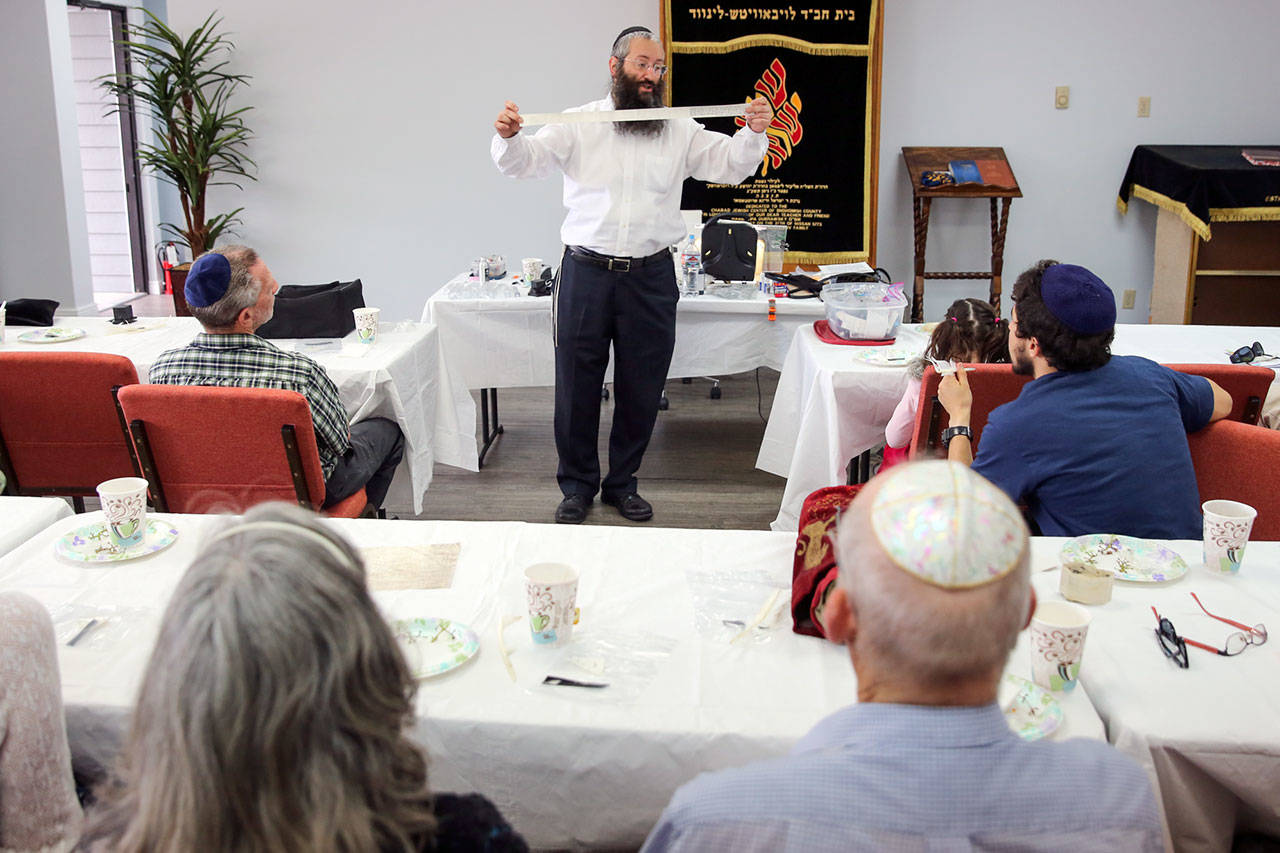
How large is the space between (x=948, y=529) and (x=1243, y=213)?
16.7 ft

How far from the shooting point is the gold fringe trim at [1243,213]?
16.4 feet

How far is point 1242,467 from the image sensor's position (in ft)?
6.56

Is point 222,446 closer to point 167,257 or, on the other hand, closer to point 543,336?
point 543,336

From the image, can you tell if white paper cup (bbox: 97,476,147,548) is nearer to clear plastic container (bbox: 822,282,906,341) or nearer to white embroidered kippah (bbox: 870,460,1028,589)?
white embroidered kippah (bbox: 870,460,1028,589)

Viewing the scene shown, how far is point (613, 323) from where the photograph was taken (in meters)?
3.35

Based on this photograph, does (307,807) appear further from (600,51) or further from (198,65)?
(198,65)

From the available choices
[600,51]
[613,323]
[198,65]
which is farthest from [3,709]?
[198,65]

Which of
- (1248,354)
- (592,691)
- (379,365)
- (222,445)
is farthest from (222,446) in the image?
(1248,354)

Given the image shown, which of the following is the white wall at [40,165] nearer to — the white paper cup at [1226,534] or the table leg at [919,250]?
the table leg at [919,250]

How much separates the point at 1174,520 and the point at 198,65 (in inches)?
210

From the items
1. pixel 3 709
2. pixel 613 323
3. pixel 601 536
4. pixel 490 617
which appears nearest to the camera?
pixel 3 709

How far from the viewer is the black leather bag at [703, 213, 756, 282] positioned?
3.88 m

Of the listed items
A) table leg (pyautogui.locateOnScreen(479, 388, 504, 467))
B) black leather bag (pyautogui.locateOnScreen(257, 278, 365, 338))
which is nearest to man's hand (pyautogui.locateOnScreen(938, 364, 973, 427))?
black leather bag (pyautogui.locateOnScreen(257, 278, 365, 338))

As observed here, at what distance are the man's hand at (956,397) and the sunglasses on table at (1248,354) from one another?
3.76 feet
